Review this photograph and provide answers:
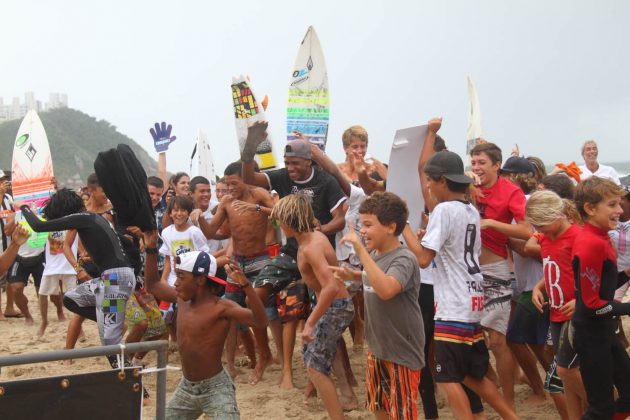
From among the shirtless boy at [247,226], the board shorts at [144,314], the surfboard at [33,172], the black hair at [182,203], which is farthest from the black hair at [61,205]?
the surfboard at [33,172]

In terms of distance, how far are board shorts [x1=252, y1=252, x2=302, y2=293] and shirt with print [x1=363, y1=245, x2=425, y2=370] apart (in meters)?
1.93

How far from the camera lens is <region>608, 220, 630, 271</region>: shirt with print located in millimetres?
5016

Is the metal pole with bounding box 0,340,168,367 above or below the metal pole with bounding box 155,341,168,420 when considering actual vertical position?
above

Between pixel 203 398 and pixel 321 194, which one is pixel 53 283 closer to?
pixel 321 194

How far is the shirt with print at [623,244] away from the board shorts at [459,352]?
56.3 inches

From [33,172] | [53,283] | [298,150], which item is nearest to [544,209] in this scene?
[298,150]

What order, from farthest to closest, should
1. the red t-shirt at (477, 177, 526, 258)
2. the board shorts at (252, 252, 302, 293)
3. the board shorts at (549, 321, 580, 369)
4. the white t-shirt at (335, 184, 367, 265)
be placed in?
the white t-shirt at (335, 184, 367, 265) < the board shorts at (252, 252, 302, 293) < the red t-shirt at (477, 177, 526, 258) < the board shorts at (549, 321, 580, 369)

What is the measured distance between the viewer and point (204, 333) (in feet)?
13.5

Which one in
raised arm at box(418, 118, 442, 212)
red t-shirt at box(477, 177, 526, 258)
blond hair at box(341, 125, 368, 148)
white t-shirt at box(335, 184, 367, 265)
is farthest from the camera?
blond hair at box(341, 125, 368, 148)

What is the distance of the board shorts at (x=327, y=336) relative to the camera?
4.77 meters

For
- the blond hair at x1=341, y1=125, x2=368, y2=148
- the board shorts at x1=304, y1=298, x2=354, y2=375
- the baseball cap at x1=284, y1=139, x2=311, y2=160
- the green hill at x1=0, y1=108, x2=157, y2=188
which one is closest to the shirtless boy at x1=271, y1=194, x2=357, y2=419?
the board shorts at x1=304, y1=298, x2=354, y2=375

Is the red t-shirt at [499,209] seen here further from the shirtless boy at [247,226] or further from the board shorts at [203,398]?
the shirtless boy at [247,226]

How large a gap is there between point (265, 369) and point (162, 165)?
3.97 meters

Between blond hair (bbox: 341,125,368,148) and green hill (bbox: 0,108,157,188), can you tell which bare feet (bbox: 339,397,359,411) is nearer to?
blond hair (bbox: 341,125,368,148)
